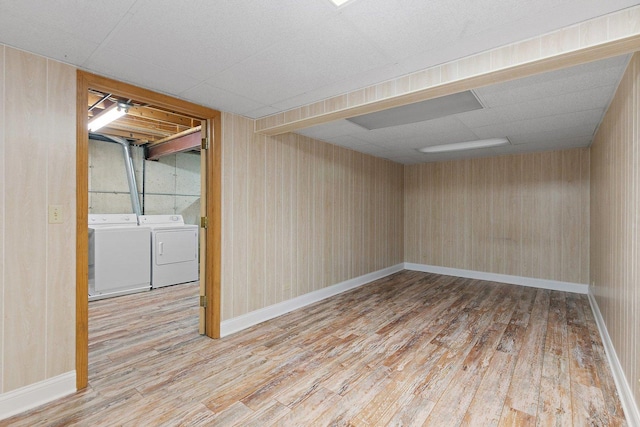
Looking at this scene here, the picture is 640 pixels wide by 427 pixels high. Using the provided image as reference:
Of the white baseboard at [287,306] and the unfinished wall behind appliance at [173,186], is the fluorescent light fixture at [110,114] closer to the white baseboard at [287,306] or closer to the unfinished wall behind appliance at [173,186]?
the unfinished wall behind appliance at [173,186]

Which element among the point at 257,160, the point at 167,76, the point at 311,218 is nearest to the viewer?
the point at 167,76

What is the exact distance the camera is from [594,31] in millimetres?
1464

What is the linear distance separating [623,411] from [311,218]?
3117 millimetres

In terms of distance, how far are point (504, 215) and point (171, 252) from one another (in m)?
5.57

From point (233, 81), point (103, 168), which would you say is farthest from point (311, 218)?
point (103, 168)

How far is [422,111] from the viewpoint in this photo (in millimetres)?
2939

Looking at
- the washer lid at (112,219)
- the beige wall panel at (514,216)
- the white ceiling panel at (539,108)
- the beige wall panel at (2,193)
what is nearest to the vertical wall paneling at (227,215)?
the beige wall panel at (2,193)

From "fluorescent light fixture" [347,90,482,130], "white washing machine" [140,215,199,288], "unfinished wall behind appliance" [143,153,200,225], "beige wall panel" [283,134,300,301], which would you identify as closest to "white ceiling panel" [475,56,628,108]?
"fluorescent light fixture" [347,90,482,130]

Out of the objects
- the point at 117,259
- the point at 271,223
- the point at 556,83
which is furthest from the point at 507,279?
the point at 117,259

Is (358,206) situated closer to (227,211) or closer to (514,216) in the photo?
(227,211)

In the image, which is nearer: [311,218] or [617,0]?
[617,0]

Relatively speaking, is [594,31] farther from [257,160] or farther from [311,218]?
[311,218]

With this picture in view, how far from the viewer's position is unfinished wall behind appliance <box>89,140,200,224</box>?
507cm

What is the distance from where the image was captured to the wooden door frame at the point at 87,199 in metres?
2.04
